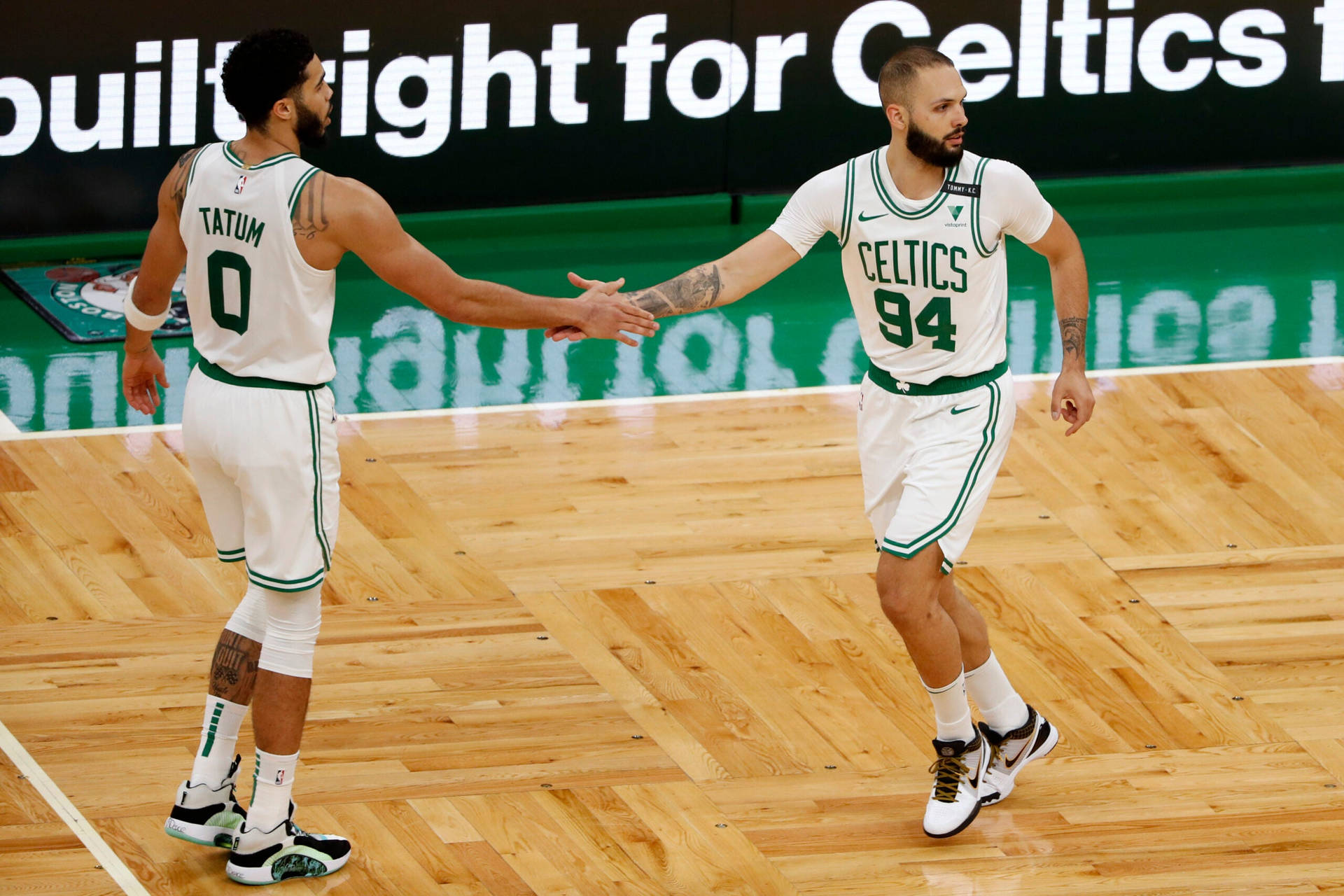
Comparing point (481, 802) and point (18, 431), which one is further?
point (18, 431)

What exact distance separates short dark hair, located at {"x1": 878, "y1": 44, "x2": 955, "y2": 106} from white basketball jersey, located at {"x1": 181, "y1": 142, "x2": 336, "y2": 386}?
1332 mm

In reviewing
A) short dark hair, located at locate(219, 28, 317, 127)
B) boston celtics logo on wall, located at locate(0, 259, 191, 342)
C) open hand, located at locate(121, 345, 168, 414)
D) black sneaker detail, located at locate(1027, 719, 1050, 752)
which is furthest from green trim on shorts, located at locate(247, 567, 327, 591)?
boston celtics logo on wall, located at locate(0, 259, 191, 342)

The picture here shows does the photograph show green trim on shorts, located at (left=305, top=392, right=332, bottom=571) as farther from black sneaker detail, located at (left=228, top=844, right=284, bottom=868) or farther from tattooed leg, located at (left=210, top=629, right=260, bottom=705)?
black sneaker detail, located at (left=228, top=844, right=284, bottom=868)

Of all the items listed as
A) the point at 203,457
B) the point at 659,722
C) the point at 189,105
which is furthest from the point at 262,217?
the point at 189,105

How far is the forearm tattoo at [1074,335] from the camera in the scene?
5.05 meters

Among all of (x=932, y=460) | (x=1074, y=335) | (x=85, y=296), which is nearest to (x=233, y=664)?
(x=932, y=460)

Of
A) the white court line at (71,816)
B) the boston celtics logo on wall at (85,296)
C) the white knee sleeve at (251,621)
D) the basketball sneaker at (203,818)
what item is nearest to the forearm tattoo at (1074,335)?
the white knee sleeve at (251,621)

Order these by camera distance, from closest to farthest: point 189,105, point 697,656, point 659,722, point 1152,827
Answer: point 1152,827
point 659,722
point 697,656
point 189,105

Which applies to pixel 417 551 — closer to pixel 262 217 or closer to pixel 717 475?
pixel 717 475

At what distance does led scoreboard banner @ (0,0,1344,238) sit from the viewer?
9.15 metres

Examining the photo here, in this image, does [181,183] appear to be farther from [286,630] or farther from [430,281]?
[286,630]

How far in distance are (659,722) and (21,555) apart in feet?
7.06

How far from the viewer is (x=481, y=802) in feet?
16.8

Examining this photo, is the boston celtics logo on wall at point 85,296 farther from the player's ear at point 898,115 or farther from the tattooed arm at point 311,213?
the player's ear at point 898,115
